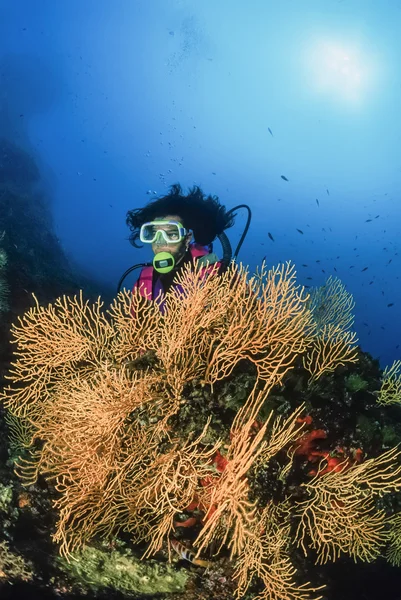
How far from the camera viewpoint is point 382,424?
167 inches

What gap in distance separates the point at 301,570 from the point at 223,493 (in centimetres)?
198

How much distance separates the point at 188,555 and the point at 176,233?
3973 millimetres

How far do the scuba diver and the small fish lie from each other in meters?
2.79

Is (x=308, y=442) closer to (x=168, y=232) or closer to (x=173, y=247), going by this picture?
(x=173, y=247)

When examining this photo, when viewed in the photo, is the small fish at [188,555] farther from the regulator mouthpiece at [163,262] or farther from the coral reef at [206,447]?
the regulator mouthpiece at [163,262]

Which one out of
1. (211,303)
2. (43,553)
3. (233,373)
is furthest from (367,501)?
(43,553)

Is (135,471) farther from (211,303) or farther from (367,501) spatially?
(367,501)

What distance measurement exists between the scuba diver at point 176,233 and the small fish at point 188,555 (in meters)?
2.79

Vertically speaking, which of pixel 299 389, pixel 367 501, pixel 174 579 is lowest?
pixel 174 579

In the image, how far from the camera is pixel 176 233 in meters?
5.60

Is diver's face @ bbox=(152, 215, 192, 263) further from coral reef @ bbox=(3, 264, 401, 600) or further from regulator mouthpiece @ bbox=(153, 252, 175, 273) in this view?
coral reef @ bbox=(3, 264, 401, 600)

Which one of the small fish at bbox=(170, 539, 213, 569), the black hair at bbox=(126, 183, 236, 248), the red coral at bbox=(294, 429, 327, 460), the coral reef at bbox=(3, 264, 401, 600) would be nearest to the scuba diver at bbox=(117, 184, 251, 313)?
the black hair at bbox=(126, 183, 236, 248)

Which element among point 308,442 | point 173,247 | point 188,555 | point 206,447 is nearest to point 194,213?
point 173,247

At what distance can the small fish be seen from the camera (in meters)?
3.19
